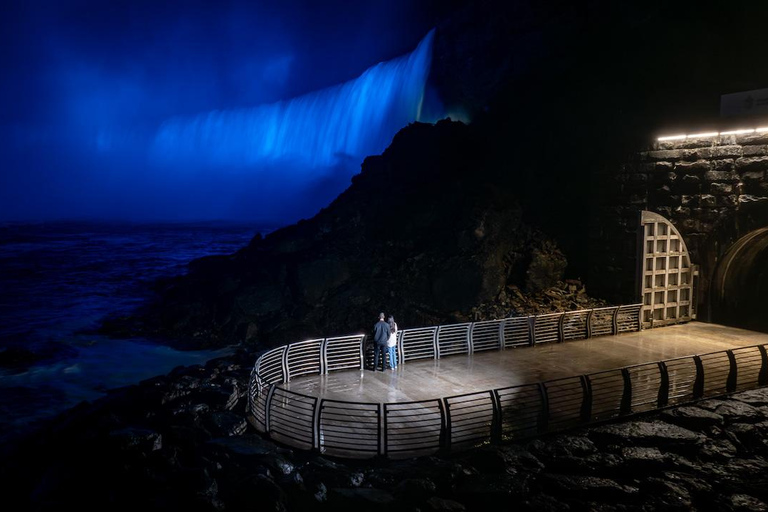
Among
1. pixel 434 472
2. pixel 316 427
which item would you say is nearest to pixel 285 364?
pixel 316 427

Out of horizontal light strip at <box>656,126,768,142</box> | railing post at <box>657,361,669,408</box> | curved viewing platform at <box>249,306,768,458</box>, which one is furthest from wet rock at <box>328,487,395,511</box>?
horizontal light strip at <box>656,126,768,142</box>

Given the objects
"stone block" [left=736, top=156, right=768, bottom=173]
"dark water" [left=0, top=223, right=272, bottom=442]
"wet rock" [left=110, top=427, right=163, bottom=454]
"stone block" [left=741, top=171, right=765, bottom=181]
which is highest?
"stone block" [left=736, top=156, right=768, bottom=173]

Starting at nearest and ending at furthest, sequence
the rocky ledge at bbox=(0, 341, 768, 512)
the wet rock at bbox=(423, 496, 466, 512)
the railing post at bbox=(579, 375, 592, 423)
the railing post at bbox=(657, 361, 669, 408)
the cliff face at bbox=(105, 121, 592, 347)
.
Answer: the wet rock at bbox=(423, 496, 466, 512)
the rocky ledge at bbox=(0, 341, 768, 512)
the railing post at bbox=(579, 375, 592, 423)
the railing post at bbox=(657, 361, 669, 408)
the cliff face at bbox=(105, 121, 592, 347)

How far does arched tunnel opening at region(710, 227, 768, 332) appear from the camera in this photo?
18078 millimetres

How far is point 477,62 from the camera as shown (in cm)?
3697

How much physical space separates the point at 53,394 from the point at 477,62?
3114 cm

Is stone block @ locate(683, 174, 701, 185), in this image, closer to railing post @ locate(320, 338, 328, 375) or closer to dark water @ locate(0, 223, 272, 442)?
railing post @ locate(320, 338, 328, 375)

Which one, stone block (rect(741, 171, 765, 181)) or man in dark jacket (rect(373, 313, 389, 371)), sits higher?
stone block (rect(741, 171, 765, 181))

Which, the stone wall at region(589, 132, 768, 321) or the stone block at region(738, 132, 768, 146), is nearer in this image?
the stone block at region(738, 132, 768, 146)

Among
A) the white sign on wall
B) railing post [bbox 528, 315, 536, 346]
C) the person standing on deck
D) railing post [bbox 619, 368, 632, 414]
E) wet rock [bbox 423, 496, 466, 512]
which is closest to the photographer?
wet rock [bbox 423, 496, 466, 512]

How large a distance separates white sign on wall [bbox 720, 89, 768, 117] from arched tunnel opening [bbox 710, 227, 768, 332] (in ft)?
12.7

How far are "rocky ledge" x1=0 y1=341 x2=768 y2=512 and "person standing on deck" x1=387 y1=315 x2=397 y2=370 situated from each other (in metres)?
4.04

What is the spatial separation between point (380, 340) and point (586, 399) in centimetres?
509

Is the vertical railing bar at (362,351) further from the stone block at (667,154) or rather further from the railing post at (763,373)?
the stone block at (667,154)
